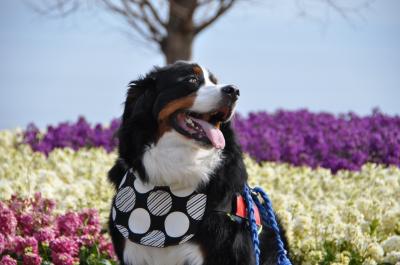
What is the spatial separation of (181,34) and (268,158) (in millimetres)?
5246

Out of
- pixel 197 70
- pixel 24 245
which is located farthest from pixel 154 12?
pixel 197 70

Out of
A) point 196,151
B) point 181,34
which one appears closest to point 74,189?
point 196,151

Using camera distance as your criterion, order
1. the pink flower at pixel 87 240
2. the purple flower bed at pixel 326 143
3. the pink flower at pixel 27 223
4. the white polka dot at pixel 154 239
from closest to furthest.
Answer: the white polka dot at pixel 154 239 → the pink flower at pixel 87 240 → the pink flower at pixel 27 223 → the purple flower bed at pixel 326 143

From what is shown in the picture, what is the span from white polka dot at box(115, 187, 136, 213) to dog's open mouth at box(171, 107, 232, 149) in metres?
0.51

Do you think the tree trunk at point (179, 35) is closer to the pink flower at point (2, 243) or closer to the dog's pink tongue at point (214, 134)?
the pink flower at point (2, 243)

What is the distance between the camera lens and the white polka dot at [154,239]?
3410 millimetres

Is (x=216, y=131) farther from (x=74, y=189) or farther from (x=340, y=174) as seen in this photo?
(x=340, y=174)

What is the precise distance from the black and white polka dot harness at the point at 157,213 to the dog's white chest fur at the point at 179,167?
0.06m

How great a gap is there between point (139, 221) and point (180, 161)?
45 centimetres

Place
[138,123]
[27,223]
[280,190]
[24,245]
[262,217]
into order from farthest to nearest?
[280,190] → [27,223] → [24,245] → [262,217] → [138,123]

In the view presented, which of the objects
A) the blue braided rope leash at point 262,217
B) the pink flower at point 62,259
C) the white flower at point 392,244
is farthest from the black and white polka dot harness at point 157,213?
the white flower at point 392,244

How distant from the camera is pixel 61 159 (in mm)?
7570

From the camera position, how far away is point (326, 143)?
356 inches

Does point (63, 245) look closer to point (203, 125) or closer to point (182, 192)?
point (182, 192)
